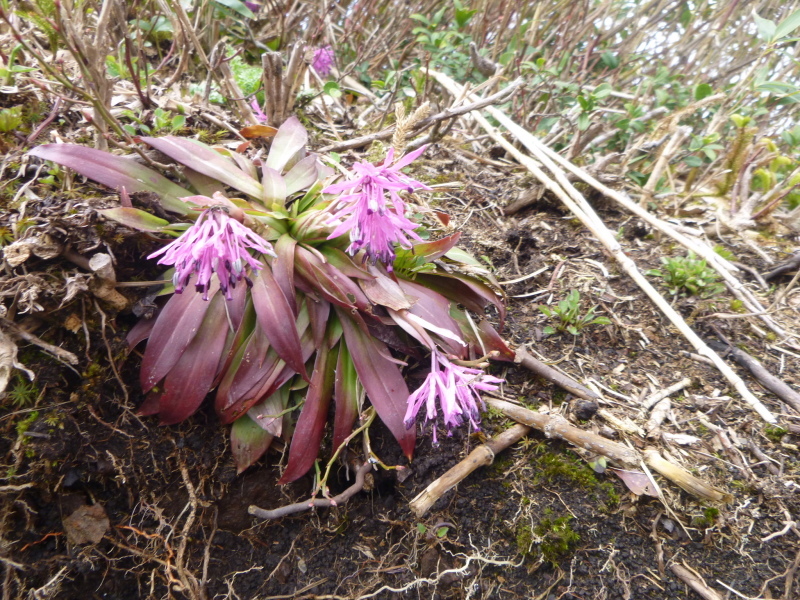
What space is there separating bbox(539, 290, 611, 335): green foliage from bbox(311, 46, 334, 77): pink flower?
220 cm

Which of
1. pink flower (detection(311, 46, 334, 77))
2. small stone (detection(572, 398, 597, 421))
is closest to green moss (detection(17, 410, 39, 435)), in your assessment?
small stone (detection(572, 398, 597, 421))

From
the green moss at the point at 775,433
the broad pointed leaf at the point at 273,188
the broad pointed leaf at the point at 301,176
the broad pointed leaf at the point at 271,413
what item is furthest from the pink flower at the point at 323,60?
the green moss at the point at 775,433

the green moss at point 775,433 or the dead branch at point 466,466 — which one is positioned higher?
the green moss at point 775,433

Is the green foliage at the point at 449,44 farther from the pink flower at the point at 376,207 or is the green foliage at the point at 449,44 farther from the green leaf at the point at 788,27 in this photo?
the pink flower at the point at 376,207

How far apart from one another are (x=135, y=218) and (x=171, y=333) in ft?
1.21

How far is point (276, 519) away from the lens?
5.20 ft

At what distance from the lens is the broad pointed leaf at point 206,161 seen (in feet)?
5.06

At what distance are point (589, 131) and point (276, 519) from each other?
2.47 metres

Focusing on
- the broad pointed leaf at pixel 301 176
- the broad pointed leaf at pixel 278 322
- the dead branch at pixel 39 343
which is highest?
the broad pointed leaf at pixel 301 176

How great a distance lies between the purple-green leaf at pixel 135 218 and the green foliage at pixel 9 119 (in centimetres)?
63

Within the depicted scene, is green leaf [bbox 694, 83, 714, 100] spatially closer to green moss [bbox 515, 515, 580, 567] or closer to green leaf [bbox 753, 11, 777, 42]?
green leaf [bbox 753, 11, 777, 42]

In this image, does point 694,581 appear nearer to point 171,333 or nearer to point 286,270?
point 286,270

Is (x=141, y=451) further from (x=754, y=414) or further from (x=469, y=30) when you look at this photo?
(x=469, y=30)

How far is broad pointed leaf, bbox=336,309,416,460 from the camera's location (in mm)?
1471
